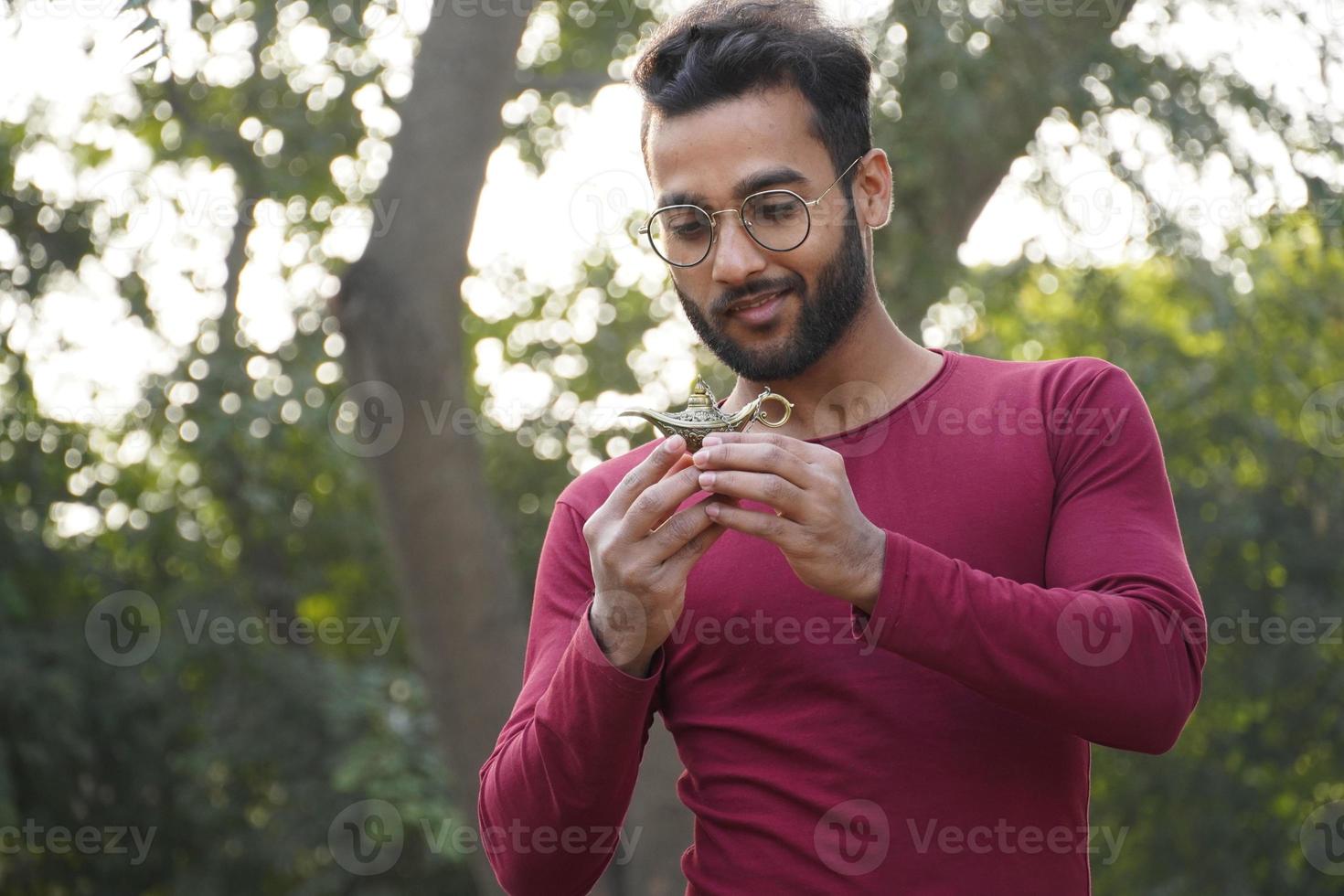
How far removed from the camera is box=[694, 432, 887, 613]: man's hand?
2.02m

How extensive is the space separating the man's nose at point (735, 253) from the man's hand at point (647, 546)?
0.41m

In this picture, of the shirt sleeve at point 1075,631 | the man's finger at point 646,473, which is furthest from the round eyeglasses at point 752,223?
the shirt sleeve at point 1075,631

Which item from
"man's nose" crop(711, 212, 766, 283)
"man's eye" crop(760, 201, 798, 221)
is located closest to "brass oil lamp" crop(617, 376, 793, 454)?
"man's nose" crop(711, 212, 766, 283)

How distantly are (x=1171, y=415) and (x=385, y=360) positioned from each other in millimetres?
6397

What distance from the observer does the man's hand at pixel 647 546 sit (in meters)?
2.12

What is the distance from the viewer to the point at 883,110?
23.0 ft

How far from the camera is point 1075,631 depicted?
6.66ft

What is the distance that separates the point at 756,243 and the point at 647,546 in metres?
0.60

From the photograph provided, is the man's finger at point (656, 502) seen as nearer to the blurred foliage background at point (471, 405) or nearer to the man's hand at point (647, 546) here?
the man's hand at point (647, 546)

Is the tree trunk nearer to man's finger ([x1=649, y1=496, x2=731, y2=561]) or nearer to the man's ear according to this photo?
the man's ear

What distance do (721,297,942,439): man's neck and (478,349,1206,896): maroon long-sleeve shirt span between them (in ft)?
0.32

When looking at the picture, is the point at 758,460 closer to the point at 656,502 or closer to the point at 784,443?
the point at 784,443

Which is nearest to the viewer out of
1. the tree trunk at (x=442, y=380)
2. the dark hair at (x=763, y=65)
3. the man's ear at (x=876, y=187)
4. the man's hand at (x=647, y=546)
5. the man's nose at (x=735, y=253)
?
the man's hand at (x=647, y=546)

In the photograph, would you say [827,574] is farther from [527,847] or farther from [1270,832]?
[1270,832]
